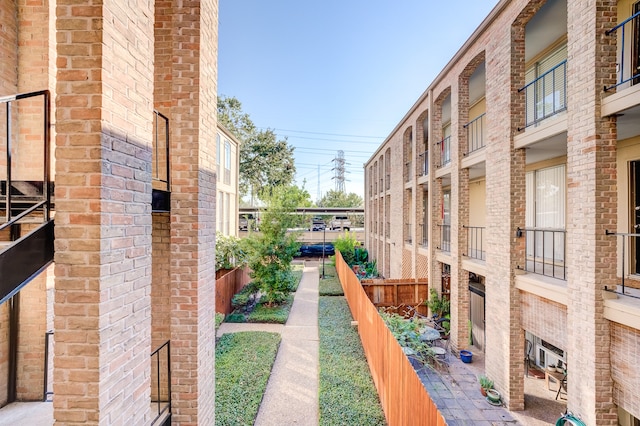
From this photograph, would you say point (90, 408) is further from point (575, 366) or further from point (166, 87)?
point (575, 366)

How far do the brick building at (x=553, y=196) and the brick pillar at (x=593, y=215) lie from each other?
2cm

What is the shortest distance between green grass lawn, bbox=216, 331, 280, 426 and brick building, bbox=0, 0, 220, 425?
2138mm

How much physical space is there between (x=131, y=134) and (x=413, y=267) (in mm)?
12532

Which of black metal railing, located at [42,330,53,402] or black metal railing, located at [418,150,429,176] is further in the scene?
black metal railing, located at [418,150,429,176]

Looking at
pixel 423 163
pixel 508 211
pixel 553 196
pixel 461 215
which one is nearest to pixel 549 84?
pixel 553 196

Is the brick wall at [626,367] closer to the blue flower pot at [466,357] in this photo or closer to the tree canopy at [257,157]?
the blue flower pot at [466,357]

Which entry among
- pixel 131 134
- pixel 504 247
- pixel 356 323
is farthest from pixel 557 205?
pixel 131 134

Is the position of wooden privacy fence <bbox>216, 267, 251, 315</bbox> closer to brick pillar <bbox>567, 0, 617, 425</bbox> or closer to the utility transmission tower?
brick pillar <bbox>567, 0, 617, 425</bbox>

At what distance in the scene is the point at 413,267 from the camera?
1337cm

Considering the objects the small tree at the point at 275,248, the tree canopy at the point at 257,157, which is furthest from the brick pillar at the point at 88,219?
the tree canopy at the point at 257,157

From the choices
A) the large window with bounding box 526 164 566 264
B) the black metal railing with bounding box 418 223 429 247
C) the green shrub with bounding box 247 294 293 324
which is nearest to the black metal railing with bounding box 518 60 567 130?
the large window with bounding box 526 164 566 264

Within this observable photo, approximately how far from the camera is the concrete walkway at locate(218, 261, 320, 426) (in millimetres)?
6148

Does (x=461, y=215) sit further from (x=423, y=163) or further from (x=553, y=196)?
(x=423, y=163)

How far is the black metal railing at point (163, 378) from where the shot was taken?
3.77 meters
